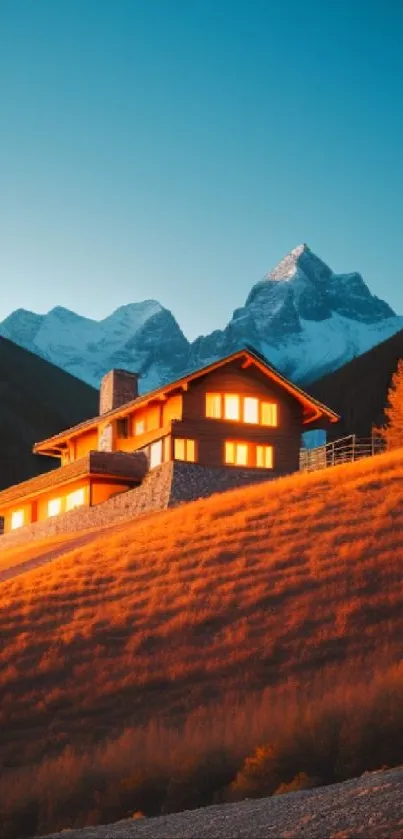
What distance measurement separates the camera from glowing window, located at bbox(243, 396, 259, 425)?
52844 mm

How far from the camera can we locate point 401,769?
12.7 m

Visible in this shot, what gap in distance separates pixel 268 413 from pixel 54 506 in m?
15.0

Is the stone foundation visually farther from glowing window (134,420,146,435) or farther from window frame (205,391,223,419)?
glowing window (134,420,146,435)

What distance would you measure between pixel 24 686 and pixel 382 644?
7.90m

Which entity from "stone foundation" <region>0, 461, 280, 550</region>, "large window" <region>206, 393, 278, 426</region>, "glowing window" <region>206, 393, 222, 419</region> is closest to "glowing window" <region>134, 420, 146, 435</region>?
"stone foundation" <region>0, 461, 280, 550</region>

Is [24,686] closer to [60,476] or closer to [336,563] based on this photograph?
[336,563]

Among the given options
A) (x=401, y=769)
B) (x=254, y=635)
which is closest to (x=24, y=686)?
(x=254, y=635)

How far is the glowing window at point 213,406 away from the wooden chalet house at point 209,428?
0.17 feet

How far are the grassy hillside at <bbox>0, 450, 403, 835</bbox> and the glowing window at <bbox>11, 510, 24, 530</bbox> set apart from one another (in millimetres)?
28907

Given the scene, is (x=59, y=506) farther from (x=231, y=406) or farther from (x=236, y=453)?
(x=231, y=406)

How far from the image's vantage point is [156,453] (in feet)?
171

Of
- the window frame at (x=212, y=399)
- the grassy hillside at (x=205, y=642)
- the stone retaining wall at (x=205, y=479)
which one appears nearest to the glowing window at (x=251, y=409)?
the window frame at (x=212, y=399)

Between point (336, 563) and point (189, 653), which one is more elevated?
point (336, 563)

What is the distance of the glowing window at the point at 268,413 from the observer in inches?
2101
